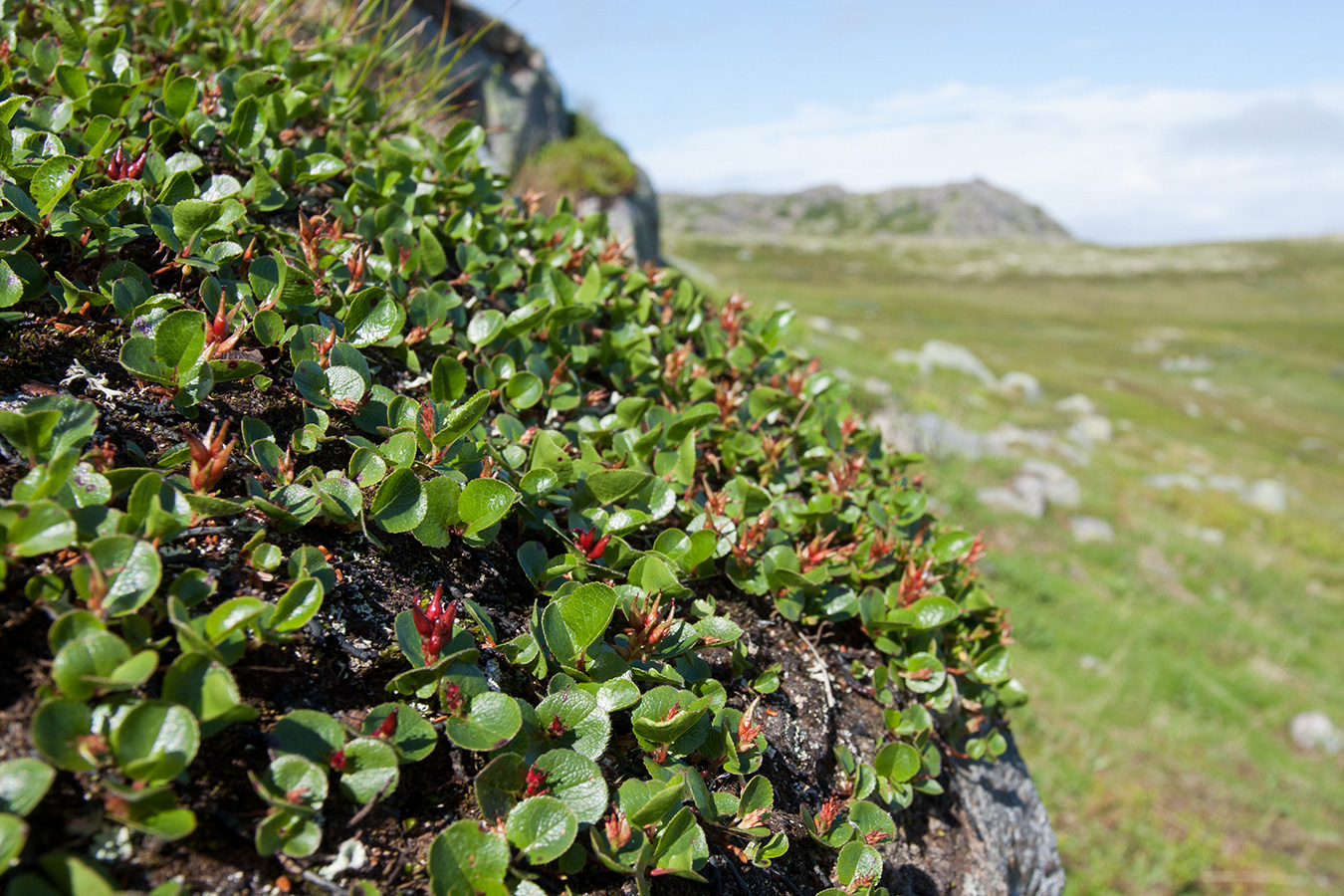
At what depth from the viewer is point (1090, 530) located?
1416cm

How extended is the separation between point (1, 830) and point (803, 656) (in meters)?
1.85

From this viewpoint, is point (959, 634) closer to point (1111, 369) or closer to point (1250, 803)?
point (1250, 803)

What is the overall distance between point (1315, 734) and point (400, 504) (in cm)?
1263

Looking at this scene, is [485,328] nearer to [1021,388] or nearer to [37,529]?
[37,529]

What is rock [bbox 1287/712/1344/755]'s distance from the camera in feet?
31.9

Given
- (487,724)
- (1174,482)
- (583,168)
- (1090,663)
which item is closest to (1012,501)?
(1090,663)

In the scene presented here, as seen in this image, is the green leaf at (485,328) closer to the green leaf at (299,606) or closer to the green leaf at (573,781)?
the green leaf at (299,606)

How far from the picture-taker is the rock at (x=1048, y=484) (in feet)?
48.8

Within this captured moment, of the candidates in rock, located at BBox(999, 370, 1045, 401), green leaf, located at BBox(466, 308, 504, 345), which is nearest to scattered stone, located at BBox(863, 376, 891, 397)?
green leaf, located at BBox(466, 308, 504, 345)

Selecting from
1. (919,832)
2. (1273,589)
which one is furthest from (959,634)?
(1273,589)

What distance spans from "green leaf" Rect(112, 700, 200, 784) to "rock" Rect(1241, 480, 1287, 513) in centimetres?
2908

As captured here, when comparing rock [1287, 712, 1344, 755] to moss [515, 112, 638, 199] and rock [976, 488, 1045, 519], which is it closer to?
rock [976, 488, 1045, 519]

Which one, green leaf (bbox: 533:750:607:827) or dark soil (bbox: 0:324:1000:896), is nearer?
dark soil (bbox: 0:324:1000:896)

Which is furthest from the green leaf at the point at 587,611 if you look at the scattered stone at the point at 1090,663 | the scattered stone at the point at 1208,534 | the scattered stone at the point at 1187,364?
the scattered stone at the point at 1187,364
